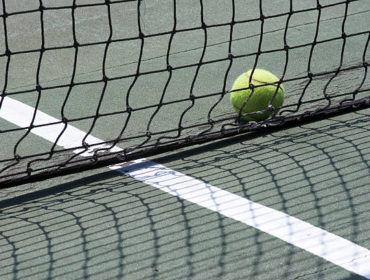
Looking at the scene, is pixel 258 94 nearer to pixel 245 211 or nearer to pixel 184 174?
pixel 184 174

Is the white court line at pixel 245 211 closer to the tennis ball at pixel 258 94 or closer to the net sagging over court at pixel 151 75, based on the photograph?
the net sagging over court at pixel 151 75

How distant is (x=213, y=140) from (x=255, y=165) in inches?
13.5

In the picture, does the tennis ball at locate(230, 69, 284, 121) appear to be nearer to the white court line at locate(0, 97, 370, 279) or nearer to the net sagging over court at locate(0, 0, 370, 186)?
the net sagging over court at locate(0, 0, 370, 186)

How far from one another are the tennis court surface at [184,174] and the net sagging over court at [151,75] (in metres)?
0.02

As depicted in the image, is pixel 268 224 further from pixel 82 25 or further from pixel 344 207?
pixel 82 25

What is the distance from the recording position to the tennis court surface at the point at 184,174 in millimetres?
2637

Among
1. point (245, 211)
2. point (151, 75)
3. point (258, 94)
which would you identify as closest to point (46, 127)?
point (151, 75)

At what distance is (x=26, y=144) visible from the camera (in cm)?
363

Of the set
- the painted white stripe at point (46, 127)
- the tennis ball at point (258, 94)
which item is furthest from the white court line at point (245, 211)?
the tennis ball at point (258, 94)

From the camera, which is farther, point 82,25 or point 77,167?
point 82,25

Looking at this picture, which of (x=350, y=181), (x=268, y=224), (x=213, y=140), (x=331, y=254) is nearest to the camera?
(x=331, y=254)

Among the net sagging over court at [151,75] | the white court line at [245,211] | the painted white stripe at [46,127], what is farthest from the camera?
the painted white stripe at [46,127]

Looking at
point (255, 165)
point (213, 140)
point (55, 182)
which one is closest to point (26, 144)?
point (55, 182)

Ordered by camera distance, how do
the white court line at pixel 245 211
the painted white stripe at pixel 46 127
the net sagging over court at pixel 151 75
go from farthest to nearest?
1. the painted white stripe at pixel 46 127
2. the net sagging over court at pixel 151 75
3. the white court line at pixel 245 211
